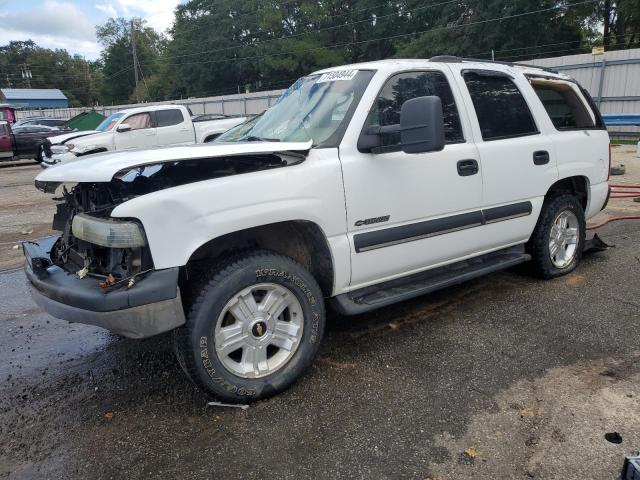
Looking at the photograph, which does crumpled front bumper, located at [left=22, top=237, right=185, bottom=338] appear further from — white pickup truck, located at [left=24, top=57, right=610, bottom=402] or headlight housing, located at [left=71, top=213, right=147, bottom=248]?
headlight housing, located at [left=71, top=213, right=147, bottom=248]

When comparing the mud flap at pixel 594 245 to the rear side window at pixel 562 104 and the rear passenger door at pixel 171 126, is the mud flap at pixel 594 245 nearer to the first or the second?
the rear side window at pixel 562 104

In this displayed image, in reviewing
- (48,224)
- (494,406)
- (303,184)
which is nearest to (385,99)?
(303,184)

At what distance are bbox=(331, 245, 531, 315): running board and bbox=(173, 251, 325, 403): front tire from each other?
320 mm

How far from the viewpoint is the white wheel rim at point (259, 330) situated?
2902 mm

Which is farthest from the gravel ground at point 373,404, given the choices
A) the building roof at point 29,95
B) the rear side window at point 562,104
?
the building roof at point 29,95

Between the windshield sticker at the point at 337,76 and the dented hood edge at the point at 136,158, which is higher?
the windshield sticker at the point at 337,76

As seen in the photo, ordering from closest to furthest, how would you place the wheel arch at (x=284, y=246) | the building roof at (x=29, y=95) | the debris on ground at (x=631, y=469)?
the debris on ground at (x=631, y=469) < the wheel arch at (x=284, y=246) < the building roof at (x=29, y=95)

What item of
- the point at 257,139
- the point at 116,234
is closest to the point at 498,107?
the point at 257,139

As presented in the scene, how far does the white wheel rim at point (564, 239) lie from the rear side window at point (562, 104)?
2.73ft

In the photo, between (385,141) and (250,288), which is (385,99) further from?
(250,288)

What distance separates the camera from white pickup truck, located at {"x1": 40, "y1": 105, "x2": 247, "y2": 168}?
516 inches

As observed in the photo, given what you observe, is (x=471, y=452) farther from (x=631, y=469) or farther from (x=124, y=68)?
(x=124, y=68)

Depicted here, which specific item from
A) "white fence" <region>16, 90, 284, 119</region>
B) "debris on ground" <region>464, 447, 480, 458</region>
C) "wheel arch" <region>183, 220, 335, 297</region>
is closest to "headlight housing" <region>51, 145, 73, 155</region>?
"wheel arch" <region>183, 220, 335, 297</region>

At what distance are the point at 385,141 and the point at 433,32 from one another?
118 feet
